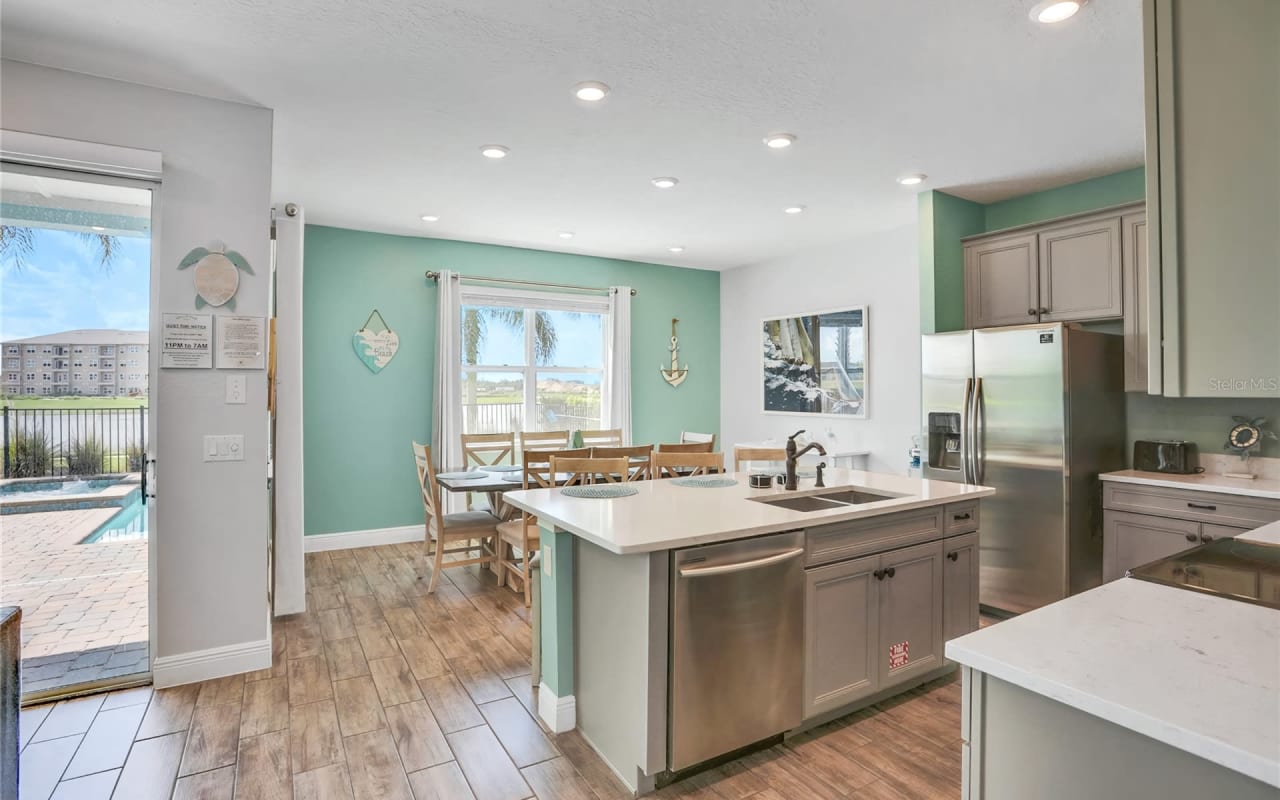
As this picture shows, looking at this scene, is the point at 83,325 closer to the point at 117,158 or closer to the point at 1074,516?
the point at 117,158

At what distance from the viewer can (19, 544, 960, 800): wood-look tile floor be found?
214cm

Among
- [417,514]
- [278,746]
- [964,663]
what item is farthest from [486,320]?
[964,663]

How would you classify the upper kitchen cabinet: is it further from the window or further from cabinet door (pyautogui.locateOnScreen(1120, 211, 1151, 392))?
the window

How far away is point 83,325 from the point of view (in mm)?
2777

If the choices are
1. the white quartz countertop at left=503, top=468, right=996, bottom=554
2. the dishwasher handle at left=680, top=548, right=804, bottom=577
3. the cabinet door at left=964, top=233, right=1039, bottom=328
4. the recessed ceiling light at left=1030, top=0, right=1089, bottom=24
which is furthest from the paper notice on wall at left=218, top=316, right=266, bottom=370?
the cabinet door at left=964, top=233, right=1039, bottom=328

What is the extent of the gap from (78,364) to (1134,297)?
5.26 m

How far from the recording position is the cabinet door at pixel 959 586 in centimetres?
282

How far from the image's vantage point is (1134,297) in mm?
3561

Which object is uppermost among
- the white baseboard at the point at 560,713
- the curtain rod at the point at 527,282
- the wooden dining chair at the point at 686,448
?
the curtain rod at the point at 527,282

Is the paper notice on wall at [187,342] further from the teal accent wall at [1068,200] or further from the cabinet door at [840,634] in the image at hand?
the teal accent wall at [1068,200]

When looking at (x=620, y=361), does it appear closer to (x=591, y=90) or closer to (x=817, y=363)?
(x=817, y=363)

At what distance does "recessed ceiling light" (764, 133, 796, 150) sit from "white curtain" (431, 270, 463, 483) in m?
3.17

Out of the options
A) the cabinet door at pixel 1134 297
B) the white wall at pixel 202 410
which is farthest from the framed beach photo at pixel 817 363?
the white wall at pixel 202 410

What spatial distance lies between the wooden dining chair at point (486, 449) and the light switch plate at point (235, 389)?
236 cm
